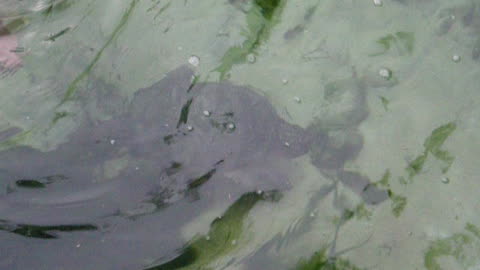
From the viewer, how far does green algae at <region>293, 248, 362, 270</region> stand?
233 cm

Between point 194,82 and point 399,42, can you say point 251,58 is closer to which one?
point 194,82

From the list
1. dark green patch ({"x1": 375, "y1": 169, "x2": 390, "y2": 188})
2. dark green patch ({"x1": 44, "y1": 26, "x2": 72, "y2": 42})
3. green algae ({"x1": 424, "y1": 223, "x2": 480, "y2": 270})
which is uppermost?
dark green patch ({"x1": 44, "y1": 26, "x2": 72, "y2": 42})

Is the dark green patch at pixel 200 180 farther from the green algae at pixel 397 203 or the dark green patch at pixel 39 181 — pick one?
the green algae at pixel 397 203

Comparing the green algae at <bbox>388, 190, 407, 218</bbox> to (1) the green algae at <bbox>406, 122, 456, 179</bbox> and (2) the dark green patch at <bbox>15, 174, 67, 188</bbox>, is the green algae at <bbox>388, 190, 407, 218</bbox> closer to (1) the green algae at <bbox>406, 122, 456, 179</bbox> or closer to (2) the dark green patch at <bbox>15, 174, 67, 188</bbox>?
(1) the green algae at <bbox>406, 122, 456, 179</bbox>

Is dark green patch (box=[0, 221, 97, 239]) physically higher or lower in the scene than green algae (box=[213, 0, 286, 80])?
lower

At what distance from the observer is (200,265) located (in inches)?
91.4

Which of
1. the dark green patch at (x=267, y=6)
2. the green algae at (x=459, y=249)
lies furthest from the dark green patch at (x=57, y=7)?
the green algae at (x=459, y=249)

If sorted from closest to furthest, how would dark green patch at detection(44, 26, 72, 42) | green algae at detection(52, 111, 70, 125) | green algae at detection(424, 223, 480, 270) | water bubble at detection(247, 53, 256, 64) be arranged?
green algae at detection(424, 223, 480, 270)
green algae at detection(52, 111, 70, 125)
water bubble at detection(247, 53, 256, 64)
dark green patch at detection(44, 26, 72, 42)

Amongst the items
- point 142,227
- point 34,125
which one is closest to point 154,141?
point 142,227

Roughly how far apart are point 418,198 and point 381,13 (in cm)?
102

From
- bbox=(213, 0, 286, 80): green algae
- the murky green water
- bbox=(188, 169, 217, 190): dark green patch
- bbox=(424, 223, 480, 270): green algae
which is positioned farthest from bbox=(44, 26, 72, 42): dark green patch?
bbox=(424, 223, 480, 270): green algae

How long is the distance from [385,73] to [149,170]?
1296mm

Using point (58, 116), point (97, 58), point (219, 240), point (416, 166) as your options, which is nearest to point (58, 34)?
point (97, 58)

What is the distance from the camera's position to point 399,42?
8.87ft
